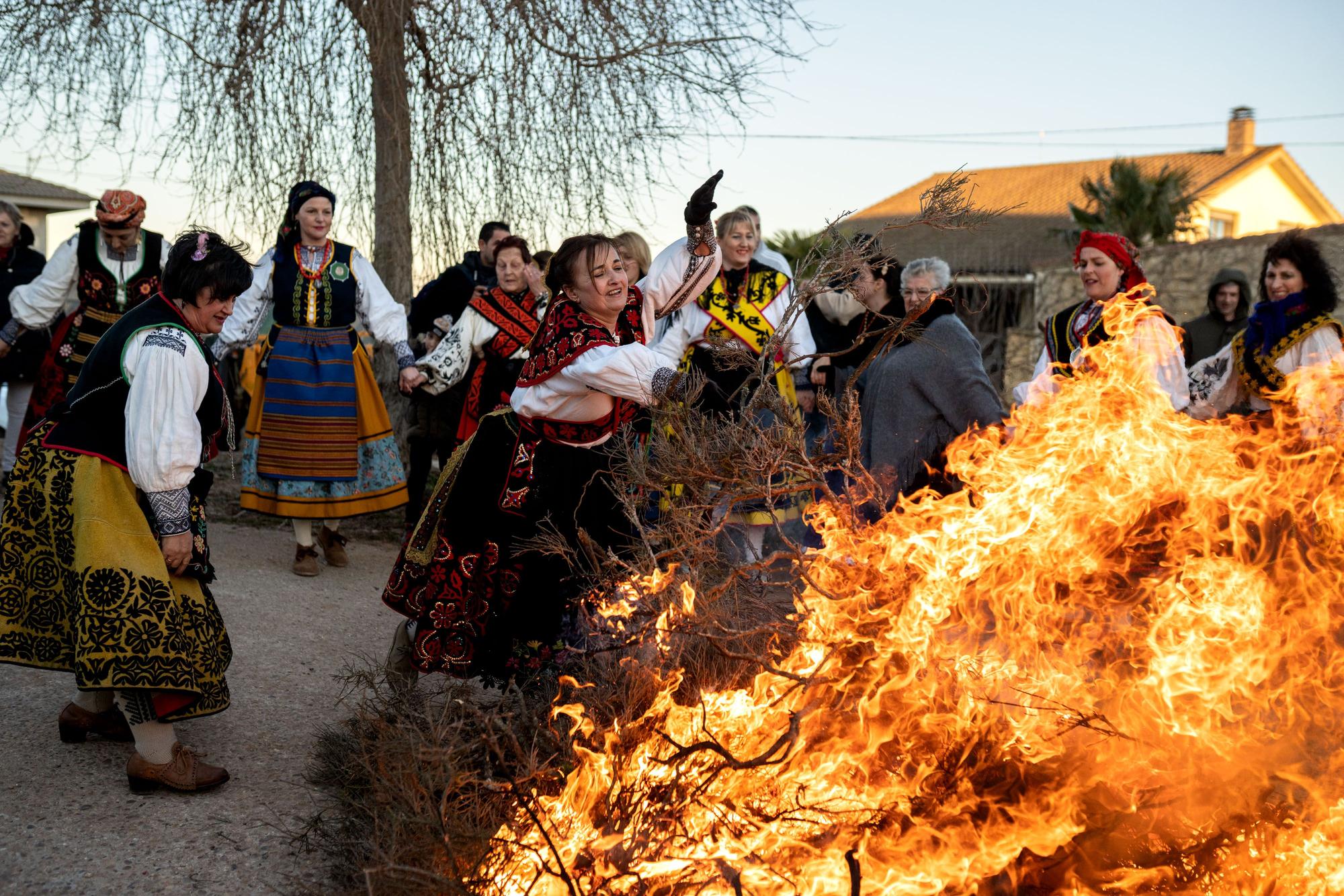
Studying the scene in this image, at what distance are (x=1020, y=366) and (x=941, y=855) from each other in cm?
1406

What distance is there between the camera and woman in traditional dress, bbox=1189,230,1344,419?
16.7 ft

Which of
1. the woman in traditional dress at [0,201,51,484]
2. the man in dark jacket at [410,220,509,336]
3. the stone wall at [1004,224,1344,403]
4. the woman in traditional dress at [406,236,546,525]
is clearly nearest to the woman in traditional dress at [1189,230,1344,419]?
the woman in traditional dress at [406,236,546,525]

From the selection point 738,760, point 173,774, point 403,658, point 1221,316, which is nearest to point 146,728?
point 173,774

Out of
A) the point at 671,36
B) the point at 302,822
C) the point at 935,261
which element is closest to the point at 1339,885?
the point at 302,822

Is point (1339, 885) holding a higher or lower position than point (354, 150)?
lower

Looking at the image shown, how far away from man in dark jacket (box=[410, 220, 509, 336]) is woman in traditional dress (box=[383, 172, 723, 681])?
3.40 meters

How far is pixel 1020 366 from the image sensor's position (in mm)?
15914

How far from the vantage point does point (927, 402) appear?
16.8 ft

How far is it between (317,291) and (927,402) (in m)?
3.20

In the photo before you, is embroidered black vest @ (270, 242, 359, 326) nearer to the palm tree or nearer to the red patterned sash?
the red patterned sash

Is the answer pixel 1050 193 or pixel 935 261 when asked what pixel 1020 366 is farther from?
pixel 1050 193

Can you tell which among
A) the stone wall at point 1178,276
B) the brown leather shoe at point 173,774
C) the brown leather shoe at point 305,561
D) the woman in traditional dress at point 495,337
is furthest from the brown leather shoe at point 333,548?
the stone wall at point 1178,276

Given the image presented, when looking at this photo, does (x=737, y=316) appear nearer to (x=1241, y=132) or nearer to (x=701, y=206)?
(x=701, y=206)

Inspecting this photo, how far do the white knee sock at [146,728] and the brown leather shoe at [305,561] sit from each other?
278 centimetres
